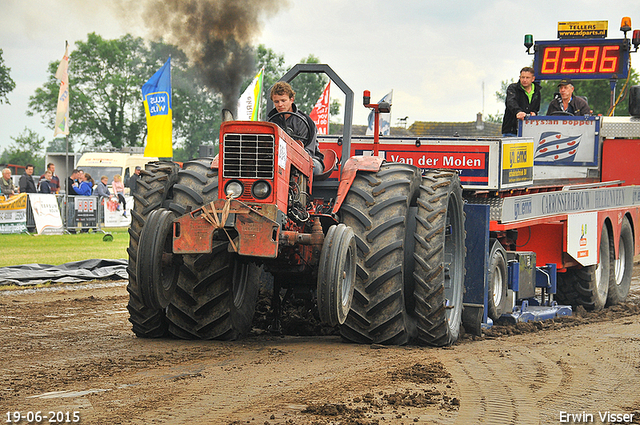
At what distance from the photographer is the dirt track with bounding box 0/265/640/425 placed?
15.2 feet

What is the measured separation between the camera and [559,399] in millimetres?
5242

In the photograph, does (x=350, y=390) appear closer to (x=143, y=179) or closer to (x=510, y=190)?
(x=143, y=179)

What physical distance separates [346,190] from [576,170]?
22.6 feet

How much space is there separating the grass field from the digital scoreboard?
28.9 feet

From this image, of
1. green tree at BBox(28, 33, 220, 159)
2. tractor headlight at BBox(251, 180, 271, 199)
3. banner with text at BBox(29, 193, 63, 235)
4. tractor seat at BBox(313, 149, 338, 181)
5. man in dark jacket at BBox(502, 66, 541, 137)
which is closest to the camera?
tractor headlight at BBox(251, 180, 271, 199)

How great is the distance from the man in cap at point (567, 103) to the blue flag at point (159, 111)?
34.9 ft

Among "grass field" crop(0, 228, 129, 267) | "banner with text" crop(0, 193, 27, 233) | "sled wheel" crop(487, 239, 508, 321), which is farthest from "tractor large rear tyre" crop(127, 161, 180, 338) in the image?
"banner with text" crop(0, 193, 27, 233)

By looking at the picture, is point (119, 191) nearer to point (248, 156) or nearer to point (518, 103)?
point (518, 103)

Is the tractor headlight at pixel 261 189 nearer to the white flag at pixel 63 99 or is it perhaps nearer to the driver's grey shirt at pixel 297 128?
the driver's grey shirt at pixel 297 128

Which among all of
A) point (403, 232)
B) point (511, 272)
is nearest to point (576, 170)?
point (511, 272)

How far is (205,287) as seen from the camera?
22.3ft

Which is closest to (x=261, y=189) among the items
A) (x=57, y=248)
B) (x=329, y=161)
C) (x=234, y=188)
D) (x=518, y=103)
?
(x=234, y=188)

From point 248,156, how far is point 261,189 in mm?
270

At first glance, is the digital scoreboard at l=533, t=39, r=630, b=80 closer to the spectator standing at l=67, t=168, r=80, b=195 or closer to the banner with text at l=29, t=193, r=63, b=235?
the banner with text at l=29, t=193, r=63, b=235
